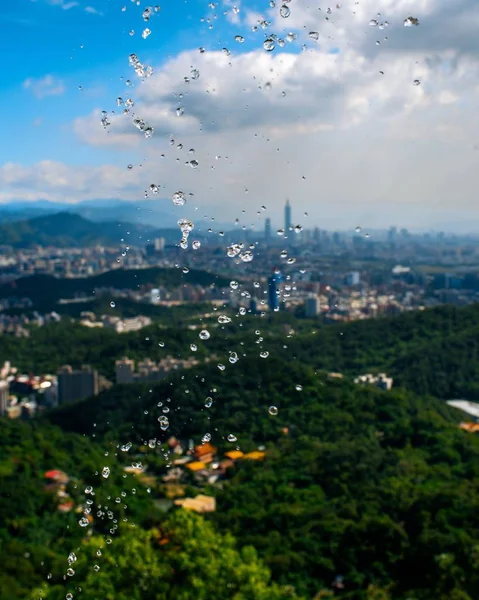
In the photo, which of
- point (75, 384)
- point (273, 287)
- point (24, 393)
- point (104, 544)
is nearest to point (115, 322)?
point (24, 393)

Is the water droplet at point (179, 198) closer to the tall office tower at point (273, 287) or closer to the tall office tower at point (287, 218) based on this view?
the tall office tower at point (287, 218)

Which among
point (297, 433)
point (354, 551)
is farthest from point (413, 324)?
point (354, 551)

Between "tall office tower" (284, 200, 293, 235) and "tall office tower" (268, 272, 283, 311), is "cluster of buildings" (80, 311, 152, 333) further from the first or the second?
"tall office tower" (284, 200, 293, 235)

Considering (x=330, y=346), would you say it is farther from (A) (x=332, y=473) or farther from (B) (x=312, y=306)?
(A) (x=332, y=473)

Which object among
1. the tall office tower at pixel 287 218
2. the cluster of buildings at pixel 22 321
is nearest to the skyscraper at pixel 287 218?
the tall office tower at pixel 287 218

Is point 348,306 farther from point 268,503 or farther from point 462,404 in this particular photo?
point 268,503

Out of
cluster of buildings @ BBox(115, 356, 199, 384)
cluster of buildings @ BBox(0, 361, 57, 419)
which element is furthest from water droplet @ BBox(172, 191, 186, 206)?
cluster of buildings @ BBox(0, 361, 57, 419)
